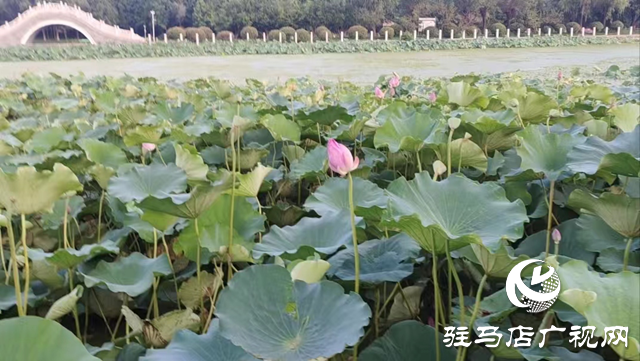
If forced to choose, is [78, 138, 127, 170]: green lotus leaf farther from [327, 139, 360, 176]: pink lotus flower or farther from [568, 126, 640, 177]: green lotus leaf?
[568, 126, 640, 177]: green lotus leaf

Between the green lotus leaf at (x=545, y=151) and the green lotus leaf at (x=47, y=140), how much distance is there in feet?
2.94

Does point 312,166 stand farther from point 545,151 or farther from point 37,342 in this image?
point 37,342

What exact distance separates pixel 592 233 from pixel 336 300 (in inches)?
12.6

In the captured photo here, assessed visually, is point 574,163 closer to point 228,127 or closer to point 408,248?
point 408,248

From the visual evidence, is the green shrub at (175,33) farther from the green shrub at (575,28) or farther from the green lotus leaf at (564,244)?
the green lotus leaf at (564,244)

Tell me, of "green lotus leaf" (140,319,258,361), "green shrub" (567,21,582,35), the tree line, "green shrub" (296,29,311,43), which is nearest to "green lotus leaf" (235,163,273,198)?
"green lotus leaf" (140,319,258,361)

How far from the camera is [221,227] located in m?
0.62

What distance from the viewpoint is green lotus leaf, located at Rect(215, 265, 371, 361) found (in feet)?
1.31

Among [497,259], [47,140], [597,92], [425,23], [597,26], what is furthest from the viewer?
[425,23]

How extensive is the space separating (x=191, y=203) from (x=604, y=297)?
371 mm

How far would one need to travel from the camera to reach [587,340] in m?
0.46

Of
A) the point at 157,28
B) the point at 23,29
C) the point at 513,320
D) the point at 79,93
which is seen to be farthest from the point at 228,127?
the point at 157,28

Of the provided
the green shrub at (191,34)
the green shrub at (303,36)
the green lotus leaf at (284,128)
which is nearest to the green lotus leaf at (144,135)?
the green lotus leaf at (284,128)

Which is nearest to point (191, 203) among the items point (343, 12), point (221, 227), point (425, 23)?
point (221, 227)
